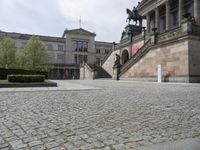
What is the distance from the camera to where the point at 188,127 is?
16.4 ft

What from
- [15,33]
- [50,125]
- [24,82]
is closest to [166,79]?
[24,82]

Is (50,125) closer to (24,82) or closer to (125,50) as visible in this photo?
(24,82)

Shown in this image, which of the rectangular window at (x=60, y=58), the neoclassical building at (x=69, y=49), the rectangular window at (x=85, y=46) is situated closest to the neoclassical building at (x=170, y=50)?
the neoclassical building at (x=69, y=49)

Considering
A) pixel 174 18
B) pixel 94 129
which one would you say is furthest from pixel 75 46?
pixel 94 129

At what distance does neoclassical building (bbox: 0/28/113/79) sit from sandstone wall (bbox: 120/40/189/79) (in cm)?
5342

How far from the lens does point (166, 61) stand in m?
26.0

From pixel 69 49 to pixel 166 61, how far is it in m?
66.1

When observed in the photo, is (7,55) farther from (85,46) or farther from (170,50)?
(85,46)

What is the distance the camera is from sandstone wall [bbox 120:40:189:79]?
77.0ft

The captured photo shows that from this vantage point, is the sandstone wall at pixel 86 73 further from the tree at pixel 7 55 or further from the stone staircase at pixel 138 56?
the tree at pixel 7 55

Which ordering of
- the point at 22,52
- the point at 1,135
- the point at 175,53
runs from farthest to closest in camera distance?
1. the point at 22,52
2. the point at 175,53
3. the point at 1,135

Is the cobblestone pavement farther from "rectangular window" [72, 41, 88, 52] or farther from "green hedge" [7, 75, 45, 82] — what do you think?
"rectangular window" [72, 41, 88, 52]

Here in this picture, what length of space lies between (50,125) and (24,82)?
15.2 m

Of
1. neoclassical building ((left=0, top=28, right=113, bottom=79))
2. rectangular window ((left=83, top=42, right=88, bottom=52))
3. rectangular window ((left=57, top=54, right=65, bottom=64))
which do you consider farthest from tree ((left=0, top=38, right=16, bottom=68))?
rectangular window ((left=83, top=42, right=88, bottom=52))
